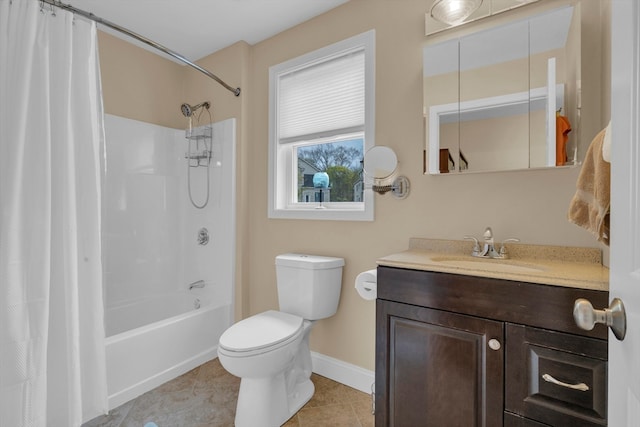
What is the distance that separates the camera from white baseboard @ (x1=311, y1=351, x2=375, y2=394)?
1890 millimetres

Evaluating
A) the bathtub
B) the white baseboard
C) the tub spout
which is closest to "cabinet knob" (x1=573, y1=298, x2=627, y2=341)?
the white baseboard

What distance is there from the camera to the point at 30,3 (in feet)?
4.00

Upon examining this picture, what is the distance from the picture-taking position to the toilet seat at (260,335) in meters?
1.45

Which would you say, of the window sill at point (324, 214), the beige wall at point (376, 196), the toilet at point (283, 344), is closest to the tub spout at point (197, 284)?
the beige wall at point (376, 196)

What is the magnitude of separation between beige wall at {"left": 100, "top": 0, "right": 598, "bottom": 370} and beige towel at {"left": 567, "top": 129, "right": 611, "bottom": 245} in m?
0.53

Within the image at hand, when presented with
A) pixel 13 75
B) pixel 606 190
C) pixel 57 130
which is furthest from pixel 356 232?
pixel 13 75

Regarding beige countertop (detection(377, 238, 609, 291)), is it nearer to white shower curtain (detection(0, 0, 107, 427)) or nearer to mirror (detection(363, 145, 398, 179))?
mirror (detection(363, 145, 398, 179))

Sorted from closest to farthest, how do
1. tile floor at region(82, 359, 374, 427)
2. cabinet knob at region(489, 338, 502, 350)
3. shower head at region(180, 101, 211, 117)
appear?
1. cabinet knob at region(489, 338, 502, 350)
2. tile floor at region(82, 359, 374, 427)
3. shower head at region(180, 101, 211, 117)

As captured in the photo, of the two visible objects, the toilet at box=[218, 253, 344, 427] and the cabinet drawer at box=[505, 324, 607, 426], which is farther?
the toilet at box=[218, 253, 344, 427]

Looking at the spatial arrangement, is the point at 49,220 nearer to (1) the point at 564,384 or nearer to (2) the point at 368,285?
(2) the point at 368,285

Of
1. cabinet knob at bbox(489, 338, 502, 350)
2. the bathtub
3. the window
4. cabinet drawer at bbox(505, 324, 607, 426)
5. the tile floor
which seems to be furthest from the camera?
the window

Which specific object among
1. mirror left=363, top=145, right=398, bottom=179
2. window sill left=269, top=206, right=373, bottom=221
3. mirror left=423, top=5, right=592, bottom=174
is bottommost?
window sill left=269, top=206, right=373, bottom=221

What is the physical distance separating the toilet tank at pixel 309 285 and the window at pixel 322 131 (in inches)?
13.2

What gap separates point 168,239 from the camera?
9.00ft
